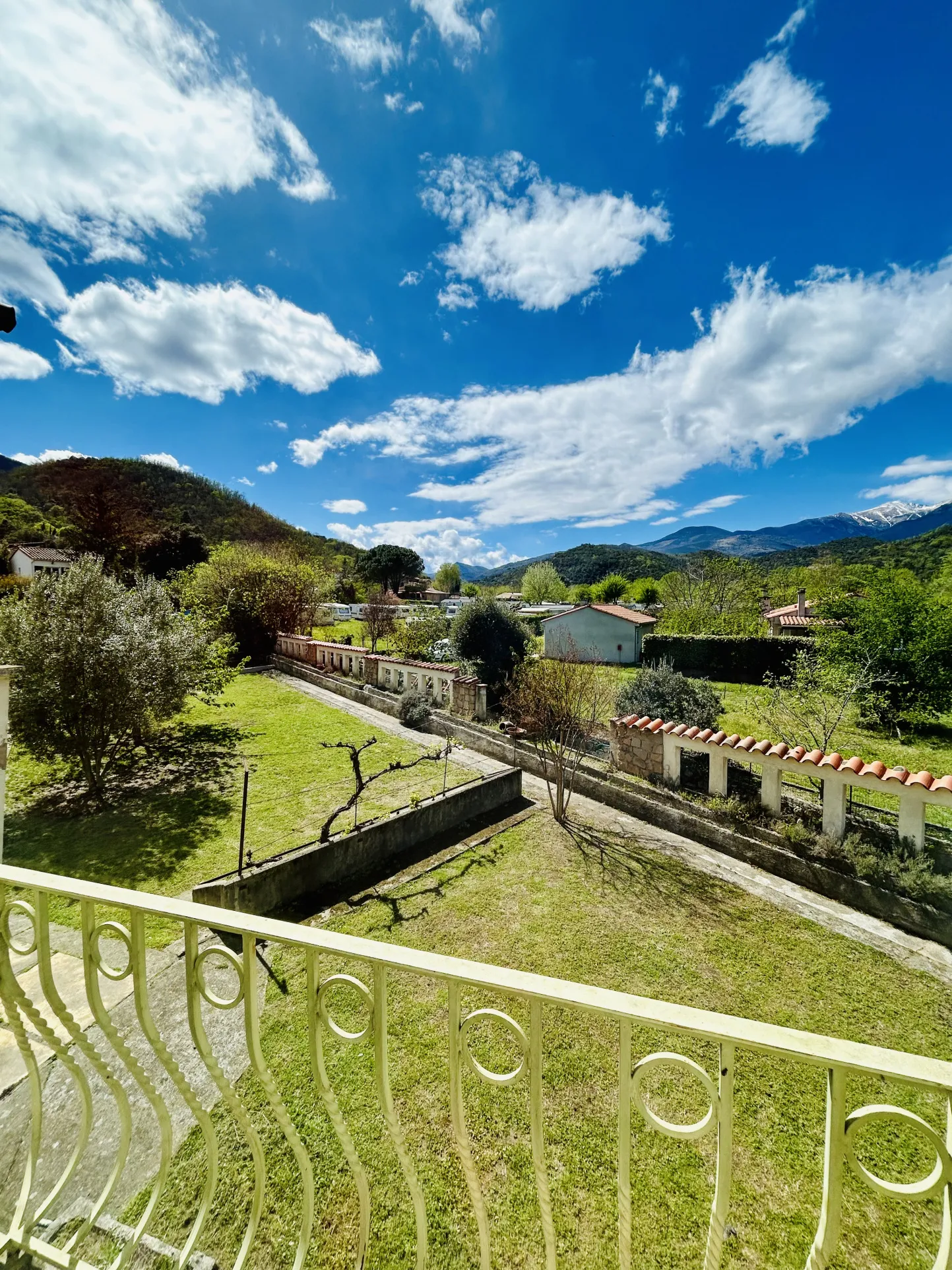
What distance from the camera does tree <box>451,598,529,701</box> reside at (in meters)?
16.7

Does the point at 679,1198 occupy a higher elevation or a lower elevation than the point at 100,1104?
lower

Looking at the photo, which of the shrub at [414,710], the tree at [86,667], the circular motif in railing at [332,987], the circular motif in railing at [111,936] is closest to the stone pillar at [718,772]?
the shrub at [414,710]

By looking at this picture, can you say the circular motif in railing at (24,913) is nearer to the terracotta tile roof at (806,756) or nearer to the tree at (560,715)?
the tree at (560,715)

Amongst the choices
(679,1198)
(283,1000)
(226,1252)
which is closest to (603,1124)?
(679,1198)

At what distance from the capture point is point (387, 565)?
7012cm

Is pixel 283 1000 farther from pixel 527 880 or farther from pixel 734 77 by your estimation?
pixel 734 77

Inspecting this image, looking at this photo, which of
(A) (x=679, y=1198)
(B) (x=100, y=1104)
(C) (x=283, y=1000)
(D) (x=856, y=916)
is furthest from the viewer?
(D) (x=856, y=916)

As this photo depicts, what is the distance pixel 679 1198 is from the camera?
2.85 m

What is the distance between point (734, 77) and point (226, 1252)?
1431 centimetres

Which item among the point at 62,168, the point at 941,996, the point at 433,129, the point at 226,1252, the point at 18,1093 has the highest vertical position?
the point at 433,129

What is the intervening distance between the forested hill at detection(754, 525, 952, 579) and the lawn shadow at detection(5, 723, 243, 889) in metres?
42.5

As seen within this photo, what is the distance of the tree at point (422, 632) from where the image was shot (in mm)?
19234

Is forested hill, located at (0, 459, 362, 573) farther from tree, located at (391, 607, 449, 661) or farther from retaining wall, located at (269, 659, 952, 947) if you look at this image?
retaining wall, located at (269, 659, 952, 947)

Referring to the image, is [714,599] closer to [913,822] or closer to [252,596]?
[252,596]
